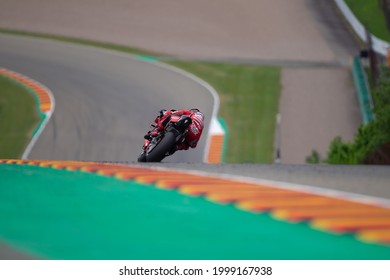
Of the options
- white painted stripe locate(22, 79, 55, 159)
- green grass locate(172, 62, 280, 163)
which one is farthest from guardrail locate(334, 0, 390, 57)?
white painted stripe locate(22, 79, 55, 159)

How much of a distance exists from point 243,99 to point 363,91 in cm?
422

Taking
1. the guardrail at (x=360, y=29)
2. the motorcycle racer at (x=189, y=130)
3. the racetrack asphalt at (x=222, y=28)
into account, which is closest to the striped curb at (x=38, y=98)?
the racetrack asphalt at (x=222, y=28)

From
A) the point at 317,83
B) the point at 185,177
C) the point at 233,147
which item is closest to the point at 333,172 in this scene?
the point at 185,177

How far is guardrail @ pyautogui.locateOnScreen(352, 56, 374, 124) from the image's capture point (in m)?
25.6

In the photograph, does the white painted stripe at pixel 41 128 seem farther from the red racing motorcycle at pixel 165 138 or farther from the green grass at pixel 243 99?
the red racing motorcycle at pixel 165 138

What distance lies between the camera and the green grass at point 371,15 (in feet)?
109

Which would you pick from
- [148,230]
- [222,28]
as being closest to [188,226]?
[148,230]

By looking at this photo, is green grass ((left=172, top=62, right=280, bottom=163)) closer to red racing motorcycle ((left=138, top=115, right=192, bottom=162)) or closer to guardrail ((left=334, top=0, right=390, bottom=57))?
guardrail ((left=334, top=0, right=390, bottom=57))

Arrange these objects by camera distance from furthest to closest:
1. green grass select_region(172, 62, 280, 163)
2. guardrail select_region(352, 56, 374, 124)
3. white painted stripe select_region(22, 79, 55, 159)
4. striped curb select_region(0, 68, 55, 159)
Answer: guardrail select_region(352, 56, 374, 124), green grass select_region(172, 62, 280, 163), striped curb select_region(0, 68, 55, 159), white painted stripe select_region(22, 79, 55, 159)

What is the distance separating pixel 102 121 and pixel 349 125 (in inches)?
316

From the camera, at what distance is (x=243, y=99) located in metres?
27.7

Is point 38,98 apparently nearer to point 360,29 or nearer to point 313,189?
point 360,29

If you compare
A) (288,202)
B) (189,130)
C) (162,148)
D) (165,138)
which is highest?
(189,130)

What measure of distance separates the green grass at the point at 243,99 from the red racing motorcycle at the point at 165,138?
11.2 m
